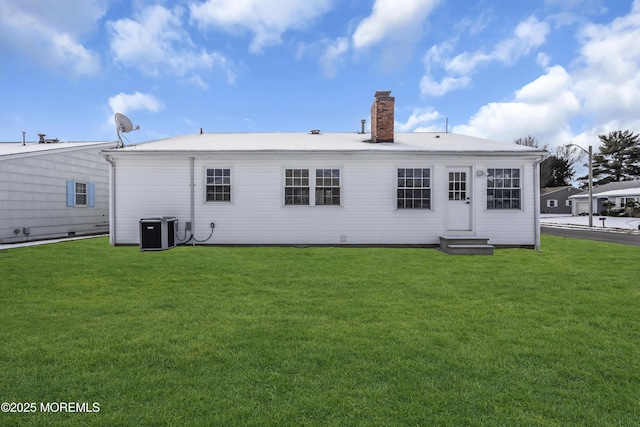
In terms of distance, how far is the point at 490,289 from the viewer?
5.52m

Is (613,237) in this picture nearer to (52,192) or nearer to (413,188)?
(413,188)

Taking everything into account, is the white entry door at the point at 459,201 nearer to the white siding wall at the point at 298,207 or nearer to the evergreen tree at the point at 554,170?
the white siding wall at the point at 298,207

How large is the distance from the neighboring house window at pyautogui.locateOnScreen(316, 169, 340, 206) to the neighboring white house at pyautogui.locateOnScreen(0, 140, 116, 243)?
10.8 m

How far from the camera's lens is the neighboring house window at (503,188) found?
417 inches

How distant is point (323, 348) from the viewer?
316 cm

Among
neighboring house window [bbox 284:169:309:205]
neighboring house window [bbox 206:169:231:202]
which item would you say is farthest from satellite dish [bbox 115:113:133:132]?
neighboring house window [bbox 284:169:309:205]

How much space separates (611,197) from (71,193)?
48621 millimetres

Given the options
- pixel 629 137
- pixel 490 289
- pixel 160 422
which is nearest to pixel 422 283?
pixel 490 289

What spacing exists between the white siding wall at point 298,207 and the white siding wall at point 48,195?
426cm

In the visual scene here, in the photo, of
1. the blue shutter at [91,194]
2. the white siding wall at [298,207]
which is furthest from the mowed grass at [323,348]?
the blue shutter at [91,194]

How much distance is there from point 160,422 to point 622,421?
304 centimetres

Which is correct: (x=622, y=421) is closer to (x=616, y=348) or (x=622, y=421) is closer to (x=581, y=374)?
(x=581, y=374)

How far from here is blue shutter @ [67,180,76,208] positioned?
13.7 meters

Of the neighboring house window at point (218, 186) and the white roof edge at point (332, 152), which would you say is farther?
the neighboring house window at point (218, 186)
